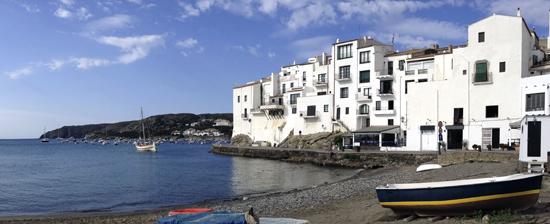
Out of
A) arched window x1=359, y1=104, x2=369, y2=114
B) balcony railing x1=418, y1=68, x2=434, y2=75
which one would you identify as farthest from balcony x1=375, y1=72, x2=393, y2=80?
arched window x1=359, y1=104, x2=369, y2=114

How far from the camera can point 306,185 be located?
3684cm

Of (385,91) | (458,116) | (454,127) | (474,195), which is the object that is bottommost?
(474,195)

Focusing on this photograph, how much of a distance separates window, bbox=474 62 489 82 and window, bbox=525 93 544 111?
6.60m

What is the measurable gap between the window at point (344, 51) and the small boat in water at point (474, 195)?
55.5m

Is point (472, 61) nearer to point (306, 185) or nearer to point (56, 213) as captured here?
point (306, 185)

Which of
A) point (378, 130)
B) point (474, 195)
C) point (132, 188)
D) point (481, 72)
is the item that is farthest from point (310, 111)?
point (474, 195)

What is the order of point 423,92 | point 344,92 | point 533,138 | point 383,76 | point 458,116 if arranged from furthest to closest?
point 344,92, point 383,76, point 423,92, point 458,116, point 533,138

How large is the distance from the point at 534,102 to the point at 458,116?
9494mm

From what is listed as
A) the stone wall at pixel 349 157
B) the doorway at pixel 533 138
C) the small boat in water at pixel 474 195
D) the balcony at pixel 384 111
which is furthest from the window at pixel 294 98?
the small boat in water at pixel 474 195

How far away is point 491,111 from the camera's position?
161 feet

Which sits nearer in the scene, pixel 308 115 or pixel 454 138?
pixel 454 138

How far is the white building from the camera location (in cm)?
4753

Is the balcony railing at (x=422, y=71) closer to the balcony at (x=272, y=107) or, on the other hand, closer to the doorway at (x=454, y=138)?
the doorway at (x=454, y=138)

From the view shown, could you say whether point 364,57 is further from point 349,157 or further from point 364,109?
point 349,157
